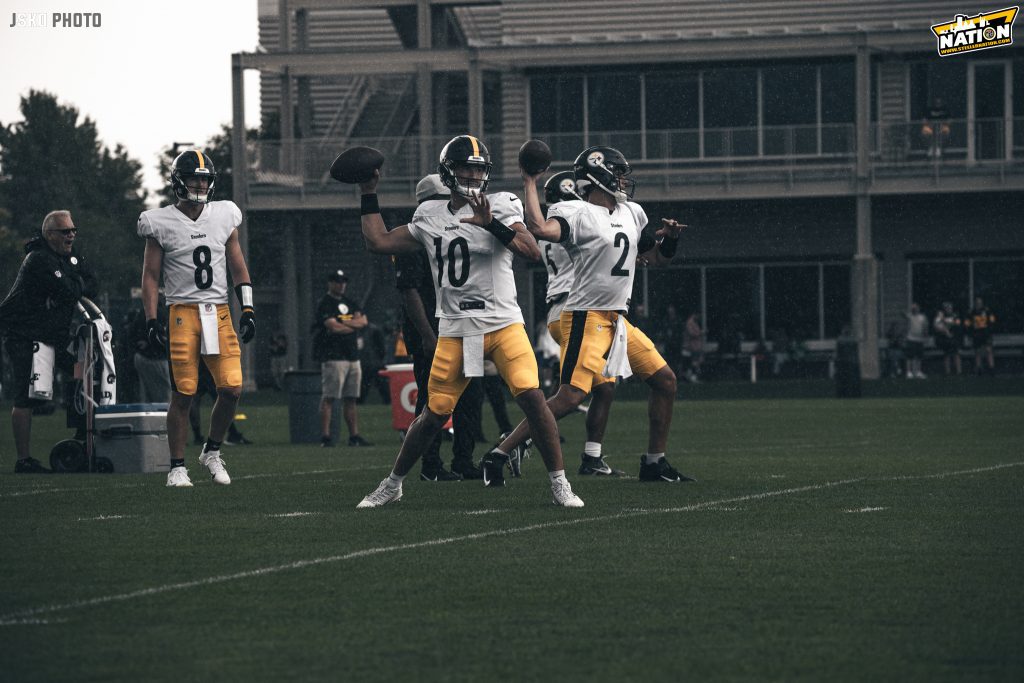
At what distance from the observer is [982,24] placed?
37.3m

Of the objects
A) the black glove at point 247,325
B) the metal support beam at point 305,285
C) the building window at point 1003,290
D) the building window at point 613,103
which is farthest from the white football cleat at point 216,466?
the building window at point 1003,290

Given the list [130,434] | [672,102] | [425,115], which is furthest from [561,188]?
[672,102]

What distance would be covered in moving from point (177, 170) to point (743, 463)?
4.70 meters

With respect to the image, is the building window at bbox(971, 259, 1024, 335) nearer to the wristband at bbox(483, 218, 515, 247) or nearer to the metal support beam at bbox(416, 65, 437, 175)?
the metal support beam at bbox(416, 65, 437, 175)

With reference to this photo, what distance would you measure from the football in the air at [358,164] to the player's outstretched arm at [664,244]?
8.02ft

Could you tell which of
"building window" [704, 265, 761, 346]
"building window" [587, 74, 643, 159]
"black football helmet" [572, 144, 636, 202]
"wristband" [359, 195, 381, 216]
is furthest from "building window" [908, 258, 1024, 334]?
"wristband" [359, 195, 381, 216]

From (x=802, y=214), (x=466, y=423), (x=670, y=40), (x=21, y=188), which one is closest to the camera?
(x=466, y=423)

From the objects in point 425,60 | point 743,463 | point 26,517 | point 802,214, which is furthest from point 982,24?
point 26,517

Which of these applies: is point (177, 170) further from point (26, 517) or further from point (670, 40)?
point (670, 40)

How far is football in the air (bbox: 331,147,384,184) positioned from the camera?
8.62 meters

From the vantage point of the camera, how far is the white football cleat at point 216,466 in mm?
10961

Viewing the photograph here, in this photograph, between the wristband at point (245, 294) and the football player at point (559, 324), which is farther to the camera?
the football player at point (559, 324)

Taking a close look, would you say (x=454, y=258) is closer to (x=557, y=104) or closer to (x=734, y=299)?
(x=557, y=104)

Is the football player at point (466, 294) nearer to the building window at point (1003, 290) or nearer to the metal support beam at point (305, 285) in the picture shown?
the metal support beam at point (305, 285)
